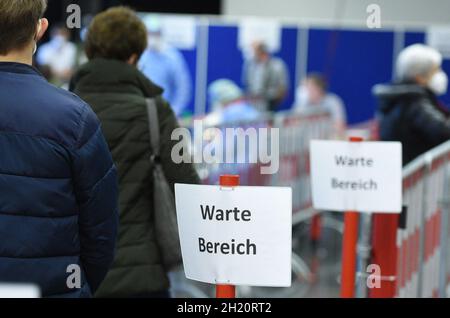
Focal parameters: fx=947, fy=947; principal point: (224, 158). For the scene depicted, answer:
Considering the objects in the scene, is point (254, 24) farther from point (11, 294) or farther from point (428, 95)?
point (11, 294)

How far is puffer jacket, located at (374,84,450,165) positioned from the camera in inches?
234

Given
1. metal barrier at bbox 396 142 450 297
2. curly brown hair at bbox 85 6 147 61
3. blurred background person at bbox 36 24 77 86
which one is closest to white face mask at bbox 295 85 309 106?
blurred background person at bbox 36 24 77 86

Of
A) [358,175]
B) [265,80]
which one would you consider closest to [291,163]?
[358,175]

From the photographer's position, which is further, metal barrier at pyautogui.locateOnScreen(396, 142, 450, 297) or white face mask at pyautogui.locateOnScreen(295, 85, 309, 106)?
white face mask at pyautogui.locateOnScreen(295, 85, 309, 106)

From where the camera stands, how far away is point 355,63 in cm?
1430

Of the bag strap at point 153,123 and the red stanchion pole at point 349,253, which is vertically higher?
the bag strap at point 153,123

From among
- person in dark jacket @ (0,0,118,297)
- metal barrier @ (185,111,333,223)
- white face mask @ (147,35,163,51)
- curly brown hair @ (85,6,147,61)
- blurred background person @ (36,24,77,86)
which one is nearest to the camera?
person in dark jacket @ (0,0,118,297)

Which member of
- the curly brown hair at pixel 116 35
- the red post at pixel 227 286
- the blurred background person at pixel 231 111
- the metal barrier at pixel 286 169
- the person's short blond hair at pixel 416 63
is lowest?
the metal barrier at pixel 286 169

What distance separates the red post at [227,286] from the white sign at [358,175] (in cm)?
139

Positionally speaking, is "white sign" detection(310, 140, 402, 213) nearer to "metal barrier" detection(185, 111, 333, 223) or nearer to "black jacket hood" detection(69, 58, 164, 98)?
"black jacket hood" detection(69, 58, 164, 98)

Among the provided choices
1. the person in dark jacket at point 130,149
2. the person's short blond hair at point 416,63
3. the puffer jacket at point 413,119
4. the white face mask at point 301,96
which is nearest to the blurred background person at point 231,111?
the person's short blond hair at point 416,63

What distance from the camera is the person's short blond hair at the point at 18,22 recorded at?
2.59 m

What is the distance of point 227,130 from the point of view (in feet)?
23.6

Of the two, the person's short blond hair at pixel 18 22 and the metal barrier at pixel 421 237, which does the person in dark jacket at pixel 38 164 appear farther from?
the metal barrier at pixel 421 237
